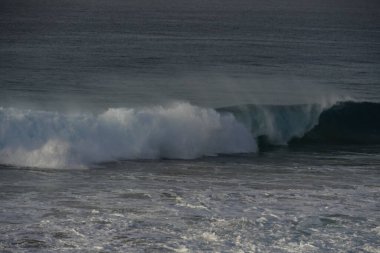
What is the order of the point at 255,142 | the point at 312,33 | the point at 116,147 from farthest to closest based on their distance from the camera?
the point at 312,33
the point at 255,142
the point at 116,147

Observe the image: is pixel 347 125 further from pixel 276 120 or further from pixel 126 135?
pixel 126 135

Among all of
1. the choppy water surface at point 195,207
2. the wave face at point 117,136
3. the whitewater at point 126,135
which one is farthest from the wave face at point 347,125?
the choppy water surface at point 195,207

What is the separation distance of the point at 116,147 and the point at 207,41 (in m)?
43.6

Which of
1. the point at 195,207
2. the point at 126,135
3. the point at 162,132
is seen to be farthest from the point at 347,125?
the point at 195,207

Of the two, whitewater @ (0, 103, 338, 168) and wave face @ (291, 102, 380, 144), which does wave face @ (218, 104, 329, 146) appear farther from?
wave face @ (291, 102, 380, 144)

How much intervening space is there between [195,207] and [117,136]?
815cm

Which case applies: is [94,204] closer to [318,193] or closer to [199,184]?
[199,184]

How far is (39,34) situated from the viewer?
70062mm

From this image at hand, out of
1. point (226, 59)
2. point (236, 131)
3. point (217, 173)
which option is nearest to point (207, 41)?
point (226, 59)

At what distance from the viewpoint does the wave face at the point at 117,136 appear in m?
25.5

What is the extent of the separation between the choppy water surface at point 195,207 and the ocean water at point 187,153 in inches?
1.4

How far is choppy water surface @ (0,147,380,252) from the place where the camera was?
17.4 m

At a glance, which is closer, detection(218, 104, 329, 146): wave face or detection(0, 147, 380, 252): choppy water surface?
detection(0, 147, 380, 252): choppy water surface

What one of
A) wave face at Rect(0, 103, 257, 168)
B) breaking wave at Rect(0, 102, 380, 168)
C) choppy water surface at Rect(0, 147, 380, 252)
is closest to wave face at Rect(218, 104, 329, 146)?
breaking wave at Rect(0, 102, 380, 168)
